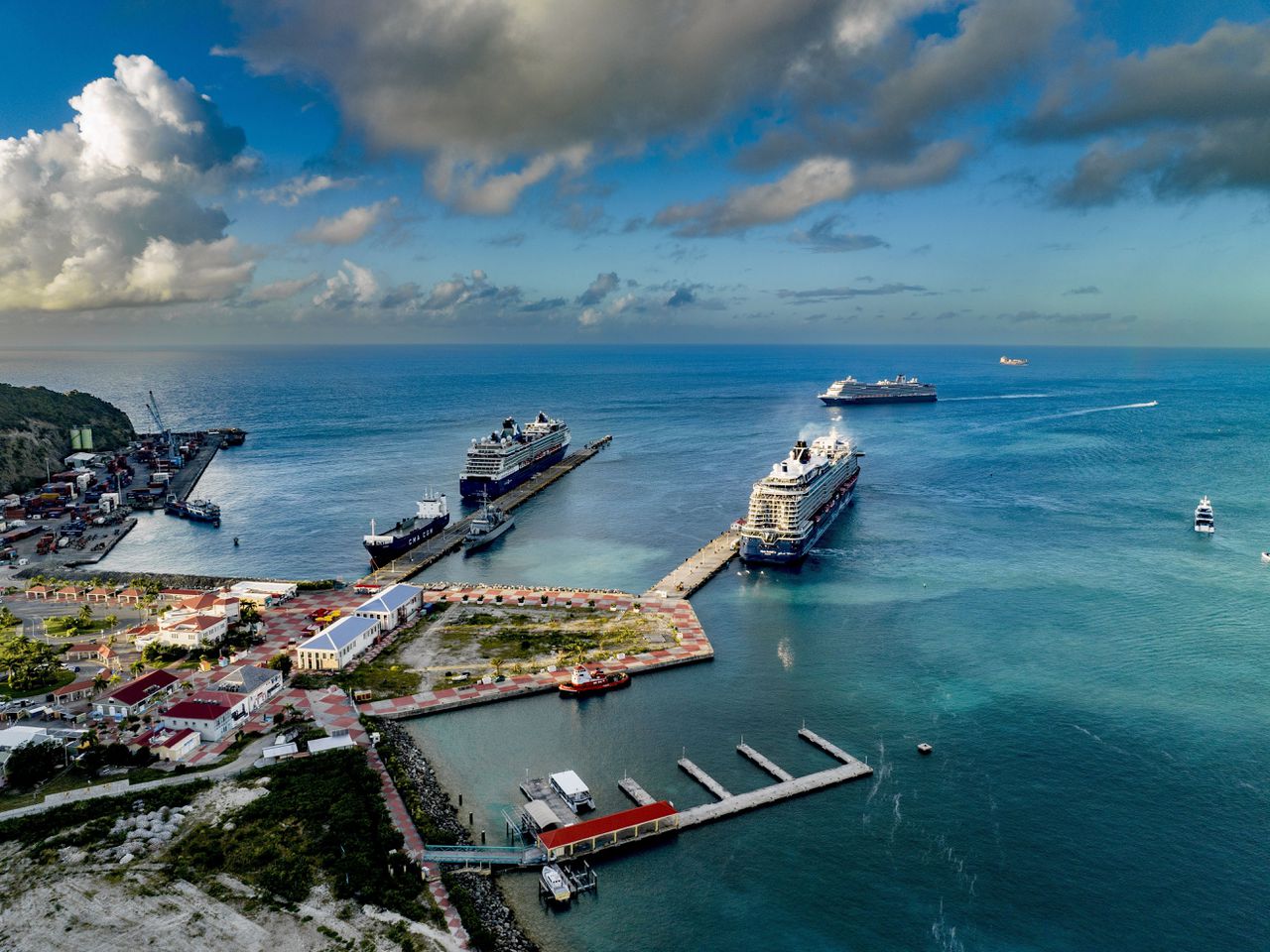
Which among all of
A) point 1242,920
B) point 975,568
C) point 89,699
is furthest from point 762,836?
point 975,568

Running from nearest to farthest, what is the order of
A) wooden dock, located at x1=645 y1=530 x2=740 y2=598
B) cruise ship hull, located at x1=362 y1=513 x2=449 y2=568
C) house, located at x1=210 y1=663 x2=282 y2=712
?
house, located at x1=210 y1=663 x2=282 y2=712, wooden dock, located at x1=645 y1=530 x2=740 y2=598, cruise ship hull, located at x1=362 y1=513 x2=449 y2=568

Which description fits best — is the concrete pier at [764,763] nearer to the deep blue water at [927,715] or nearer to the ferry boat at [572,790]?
the deep blue water at [927,715]

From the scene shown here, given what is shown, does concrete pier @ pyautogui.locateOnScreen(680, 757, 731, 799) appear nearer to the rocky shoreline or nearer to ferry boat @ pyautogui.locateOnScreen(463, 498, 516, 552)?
the rocky shoreline

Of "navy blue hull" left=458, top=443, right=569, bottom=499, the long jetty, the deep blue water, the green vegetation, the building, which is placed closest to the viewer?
the green vegetation

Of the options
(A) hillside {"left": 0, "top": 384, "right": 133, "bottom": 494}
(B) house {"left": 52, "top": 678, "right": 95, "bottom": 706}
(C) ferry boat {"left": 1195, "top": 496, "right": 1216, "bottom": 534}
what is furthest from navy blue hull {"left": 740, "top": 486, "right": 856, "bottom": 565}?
(A) hillside {"left": 0, "top": 384, "right": 133, "bottom": 494}

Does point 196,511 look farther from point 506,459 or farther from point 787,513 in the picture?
point 787,513

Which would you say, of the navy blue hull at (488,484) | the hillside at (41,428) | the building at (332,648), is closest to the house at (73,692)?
the building at (332,648)
